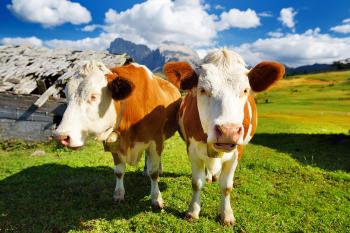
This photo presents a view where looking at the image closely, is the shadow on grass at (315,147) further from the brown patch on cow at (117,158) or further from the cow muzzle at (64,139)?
the cow muzzle at (64,139)

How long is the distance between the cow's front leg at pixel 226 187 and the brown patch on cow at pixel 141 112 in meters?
1.45

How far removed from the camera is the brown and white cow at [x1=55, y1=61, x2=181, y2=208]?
5.61m

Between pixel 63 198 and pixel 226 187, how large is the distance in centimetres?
359

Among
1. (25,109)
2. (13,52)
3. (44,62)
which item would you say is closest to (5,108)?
(25,109)

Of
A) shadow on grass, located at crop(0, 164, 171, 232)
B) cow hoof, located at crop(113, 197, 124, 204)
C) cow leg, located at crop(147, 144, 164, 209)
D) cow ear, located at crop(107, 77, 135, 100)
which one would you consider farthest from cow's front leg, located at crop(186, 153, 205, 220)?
cow ear, located at crop(107, 77, 135, 100)

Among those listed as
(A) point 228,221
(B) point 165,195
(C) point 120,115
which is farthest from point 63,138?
(B) point 165,195

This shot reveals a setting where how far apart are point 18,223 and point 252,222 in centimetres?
419

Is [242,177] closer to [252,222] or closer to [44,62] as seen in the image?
[252,222]

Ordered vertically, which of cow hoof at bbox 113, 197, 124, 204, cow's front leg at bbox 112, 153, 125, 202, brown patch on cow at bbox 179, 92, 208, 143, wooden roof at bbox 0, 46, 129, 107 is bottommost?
cow hoof at bbox 113, 197, 124, 204

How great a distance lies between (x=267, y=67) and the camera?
5.28m

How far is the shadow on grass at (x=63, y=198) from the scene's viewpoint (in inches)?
265

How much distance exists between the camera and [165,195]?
26.4 ft

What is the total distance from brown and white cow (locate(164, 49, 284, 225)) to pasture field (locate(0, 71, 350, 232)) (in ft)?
4.52

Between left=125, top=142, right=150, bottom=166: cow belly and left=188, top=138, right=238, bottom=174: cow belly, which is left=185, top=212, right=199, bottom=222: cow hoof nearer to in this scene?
left=188, top=138, right=238, bottom=174: cow belly
